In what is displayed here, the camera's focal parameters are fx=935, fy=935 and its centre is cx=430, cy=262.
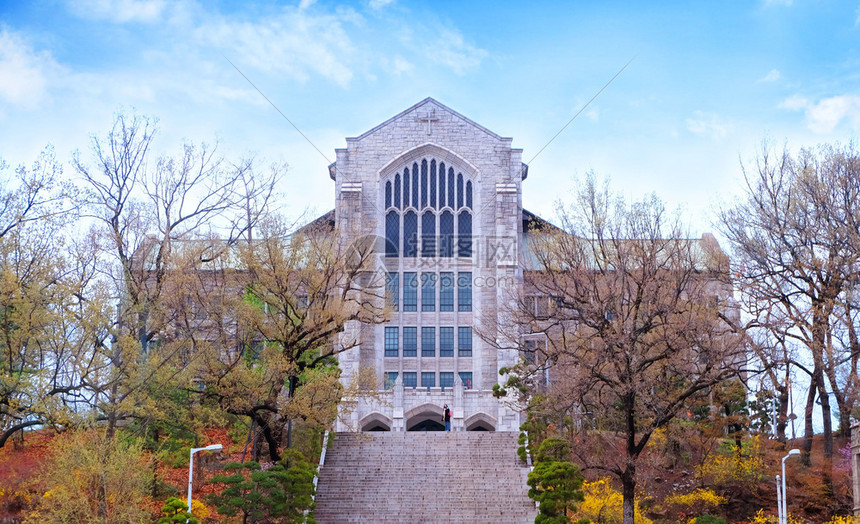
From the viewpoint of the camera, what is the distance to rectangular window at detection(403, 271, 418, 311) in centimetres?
4684

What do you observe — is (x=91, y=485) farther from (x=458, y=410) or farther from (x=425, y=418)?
(x=425, y=418)

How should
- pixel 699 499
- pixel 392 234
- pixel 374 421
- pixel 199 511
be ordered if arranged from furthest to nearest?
pixel 392 234
pixel 374 421
pixel 699 499
pixel 199 511

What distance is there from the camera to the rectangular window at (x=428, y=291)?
154ft

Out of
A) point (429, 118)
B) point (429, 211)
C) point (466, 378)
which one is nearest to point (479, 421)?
point (466, 378)

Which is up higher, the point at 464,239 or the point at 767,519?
the point at 464,239

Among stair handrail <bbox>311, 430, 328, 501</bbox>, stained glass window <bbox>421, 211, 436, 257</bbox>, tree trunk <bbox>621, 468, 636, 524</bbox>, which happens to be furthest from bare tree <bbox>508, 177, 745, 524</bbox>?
stained glass window <bbox>421, 211, 436, 257</bbox>

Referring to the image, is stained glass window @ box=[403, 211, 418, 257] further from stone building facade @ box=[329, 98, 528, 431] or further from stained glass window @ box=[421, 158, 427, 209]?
stained glass window @ box=[421, 158, 427, 209]

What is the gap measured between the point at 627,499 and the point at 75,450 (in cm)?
1463

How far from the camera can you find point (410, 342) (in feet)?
153

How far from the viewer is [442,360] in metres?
46.5

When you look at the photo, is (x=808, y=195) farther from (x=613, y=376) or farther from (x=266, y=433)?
(x=266, y=433)

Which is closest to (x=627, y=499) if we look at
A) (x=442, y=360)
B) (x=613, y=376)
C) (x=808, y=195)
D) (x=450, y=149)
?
(x=613, y=376)

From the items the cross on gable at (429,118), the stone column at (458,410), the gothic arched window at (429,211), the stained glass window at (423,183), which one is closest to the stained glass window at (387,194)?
the gothic arched window at (429,211)

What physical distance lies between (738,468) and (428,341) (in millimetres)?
18902
